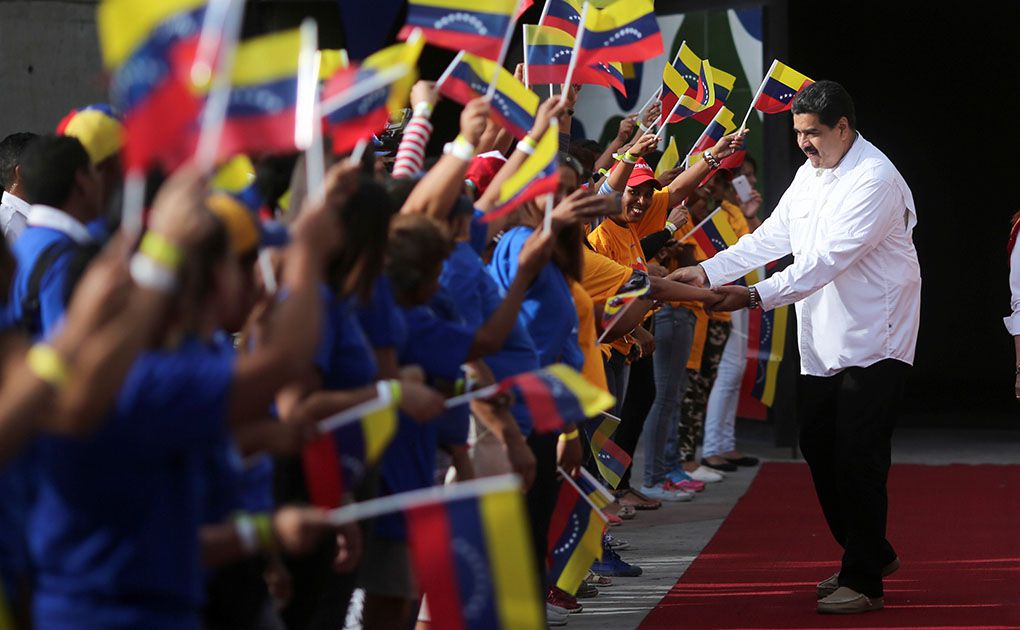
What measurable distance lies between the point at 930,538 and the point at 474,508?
5522 millimetres

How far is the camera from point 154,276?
2.39 m

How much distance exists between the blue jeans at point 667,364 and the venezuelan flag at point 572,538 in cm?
366

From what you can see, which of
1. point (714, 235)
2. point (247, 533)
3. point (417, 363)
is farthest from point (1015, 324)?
point (247, 533)

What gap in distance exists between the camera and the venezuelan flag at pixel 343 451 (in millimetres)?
3309

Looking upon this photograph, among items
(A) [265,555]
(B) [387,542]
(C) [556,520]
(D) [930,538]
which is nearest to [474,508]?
(A) [265,555]

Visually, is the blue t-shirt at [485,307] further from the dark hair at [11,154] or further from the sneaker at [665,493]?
the sneaker at [665,493]

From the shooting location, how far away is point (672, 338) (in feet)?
29.9

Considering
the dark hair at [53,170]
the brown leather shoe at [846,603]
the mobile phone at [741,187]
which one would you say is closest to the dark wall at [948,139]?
the mobile phone at [741,187]

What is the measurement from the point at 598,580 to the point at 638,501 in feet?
6.85

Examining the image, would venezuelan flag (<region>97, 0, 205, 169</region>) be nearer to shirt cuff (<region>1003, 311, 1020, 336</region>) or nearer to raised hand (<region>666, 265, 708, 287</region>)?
raised hand (<region>666, 265, 708, 287</region>)

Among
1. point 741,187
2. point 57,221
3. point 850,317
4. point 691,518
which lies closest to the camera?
point 57,221

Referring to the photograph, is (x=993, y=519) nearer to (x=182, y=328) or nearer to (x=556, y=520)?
(x=556, y=520)

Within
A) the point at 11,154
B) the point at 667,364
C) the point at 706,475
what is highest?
the point at 11,154

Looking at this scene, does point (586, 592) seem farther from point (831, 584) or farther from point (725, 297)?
point (725, 297)
